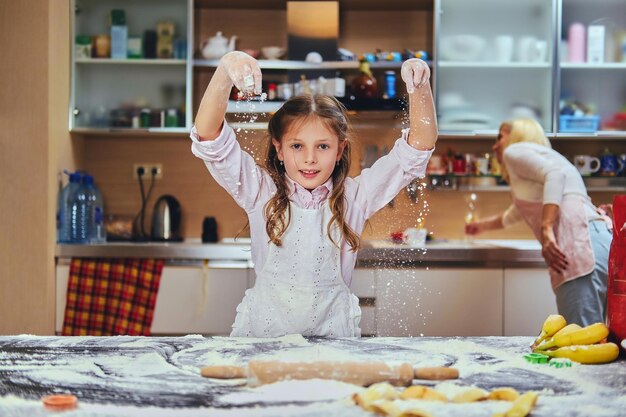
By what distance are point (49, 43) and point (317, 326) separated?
200 centimetres

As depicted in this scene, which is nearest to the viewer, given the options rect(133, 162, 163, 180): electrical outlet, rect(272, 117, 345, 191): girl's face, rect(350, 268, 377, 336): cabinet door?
rect(272, 117, 345, 191): girl's face

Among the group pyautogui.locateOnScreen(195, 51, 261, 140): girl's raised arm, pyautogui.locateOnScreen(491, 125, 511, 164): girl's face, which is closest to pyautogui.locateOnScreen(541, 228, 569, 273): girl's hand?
pyautogui.locateOnScreen(491, 125, 511, 164): girl's face

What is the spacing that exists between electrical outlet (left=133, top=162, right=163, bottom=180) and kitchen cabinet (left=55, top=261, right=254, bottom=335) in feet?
2.33

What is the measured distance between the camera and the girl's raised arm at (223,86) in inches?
63.1

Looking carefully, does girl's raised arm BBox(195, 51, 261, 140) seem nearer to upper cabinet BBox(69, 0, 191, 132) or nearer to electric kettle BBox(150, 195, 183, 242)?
upper cabinet BBox(69, 0, 191, 132)

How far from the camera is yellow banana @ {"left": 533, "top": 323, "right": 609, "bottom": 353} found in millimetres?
1497

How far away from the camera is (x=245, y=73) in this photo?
5.26ft

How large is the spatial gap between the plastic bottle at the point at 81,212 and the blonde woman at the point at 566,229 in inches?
70.2

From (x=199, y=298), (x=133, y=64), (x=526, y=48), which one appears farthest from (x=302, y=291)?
(x=526, y=48)

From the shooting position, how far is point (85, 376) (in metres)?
1.27

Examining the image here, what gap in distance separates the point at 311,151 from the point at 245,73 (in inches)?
12.3

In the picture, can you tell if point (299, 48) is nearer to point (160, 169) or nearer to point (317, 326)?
point (160, 169)

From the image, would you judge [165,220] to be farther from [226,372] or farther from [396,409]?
[396,409]

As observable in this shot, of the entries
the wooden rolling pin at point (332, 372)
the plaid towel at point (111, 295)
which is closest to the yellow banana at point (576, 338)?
the wooden rolling pin at point (332, 372)
